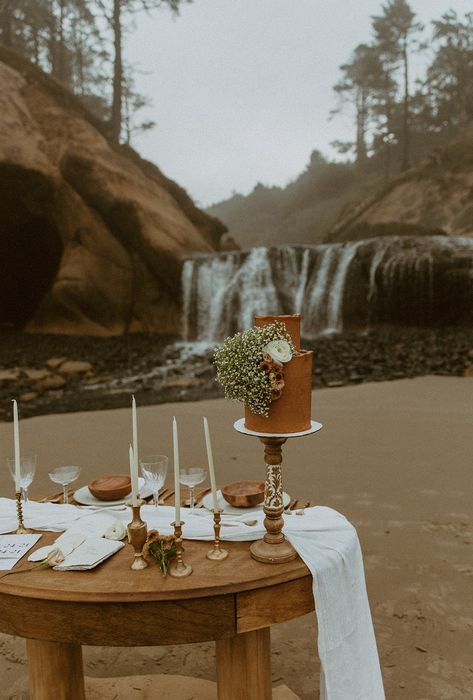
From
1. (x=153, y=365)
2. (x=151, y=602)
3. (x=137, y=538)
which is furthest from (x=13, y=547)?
(x=153, y=365)

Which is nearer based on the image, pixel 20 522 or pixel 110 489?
pixel 20 522

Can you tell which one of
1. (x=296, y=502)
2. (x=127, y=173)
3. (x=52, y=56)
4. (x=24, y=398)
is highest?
(x=52, y=56)

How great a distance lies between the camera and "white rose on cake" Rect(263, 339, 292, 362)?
1561 mm

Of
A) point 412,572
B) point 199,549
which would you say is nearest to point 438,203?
point 412,572

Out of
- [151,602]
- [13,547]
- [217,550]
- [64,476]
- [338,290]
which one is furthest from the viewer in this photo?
[338,290]

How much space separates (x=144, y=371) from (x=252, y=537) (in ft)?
33.3

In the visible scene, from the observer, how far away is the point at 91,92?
27078 mm

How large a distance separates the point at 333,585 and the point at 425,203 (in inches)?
870

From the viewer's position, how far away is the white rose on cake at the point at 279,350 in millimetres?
1561

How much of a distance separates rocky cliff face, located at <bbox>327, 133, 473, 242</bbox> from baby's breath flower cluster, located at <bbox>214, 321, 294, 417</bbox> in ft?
62.8

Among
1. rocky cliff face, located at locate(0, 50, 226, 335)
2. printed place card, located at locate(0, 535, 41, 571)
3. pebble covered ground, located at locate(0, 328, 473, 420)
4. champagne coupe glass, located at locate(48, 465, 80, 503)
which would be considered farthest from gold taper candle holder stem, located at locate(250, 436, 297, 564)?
rocky cliff face, located at locate(0, 50, 226, 335)

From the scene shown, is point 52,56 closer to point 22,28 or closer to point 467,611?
point 22,28

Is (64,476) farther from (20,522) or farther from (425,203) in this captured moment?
(425,203)

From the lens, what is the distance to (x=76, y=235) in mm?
15180
